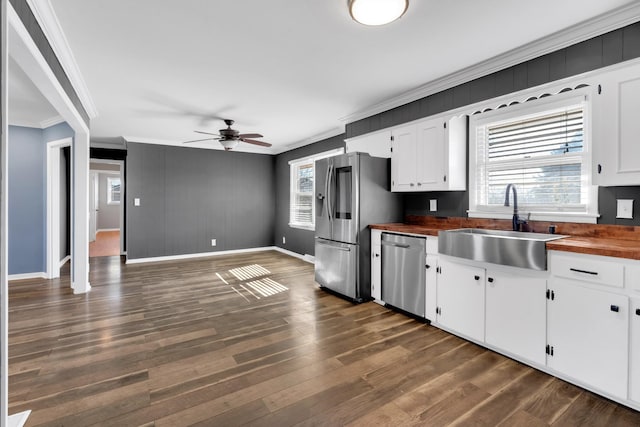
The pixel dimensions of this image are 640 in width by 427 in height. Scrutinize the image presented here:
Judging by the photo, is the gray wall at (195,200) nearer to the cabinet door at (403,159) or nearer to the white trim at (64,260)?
the white trim at (64,260)

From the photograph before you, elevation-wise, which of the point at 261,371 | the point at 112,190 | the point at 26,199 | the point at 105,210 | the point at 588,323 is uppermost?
the point at 112,190

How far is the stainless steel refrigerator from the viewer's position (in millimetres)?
3670

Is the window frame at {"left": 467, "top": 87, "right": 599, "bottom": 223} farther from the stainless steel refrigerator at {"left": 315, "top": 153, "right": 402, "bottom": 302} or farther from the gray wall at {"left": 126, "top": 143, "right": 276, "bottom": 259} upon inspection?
the gray wall at {"left": 126, "top": 143, "right": 276, "bottom": 259}

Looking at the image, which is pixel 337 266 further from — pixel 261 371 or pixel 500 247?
pixel 500 247

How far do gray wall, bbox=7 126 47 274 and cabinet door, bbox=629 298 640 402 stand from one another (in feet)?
22.4

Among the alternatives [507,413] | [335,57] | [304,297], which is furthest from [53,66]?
[507,413]

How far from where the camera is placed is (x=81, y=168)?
13.2 feet

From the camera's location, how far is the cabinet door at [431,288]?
294 cm

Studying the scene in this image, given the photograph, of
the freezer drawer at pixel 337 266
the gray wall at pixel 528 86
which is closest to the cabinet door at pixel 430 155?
the gray wall at pixel 528 86

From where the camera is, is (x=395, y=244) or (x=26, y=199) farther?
(x=26, y=199)

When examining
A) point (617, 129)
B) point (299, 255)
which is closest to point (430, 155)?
point (617, 129)

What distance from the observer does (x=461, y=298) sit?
2.70m

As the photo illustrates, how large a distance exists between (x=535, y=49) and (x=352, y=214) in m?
2.28

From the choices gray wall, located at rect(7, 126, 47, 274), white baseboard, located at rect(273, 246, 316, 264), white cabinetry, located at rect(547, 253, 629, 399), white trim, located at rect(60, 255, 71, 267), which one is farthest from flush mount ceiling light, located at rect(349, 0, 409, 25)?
white trim, located at rect(60, 255, 71, 267)
